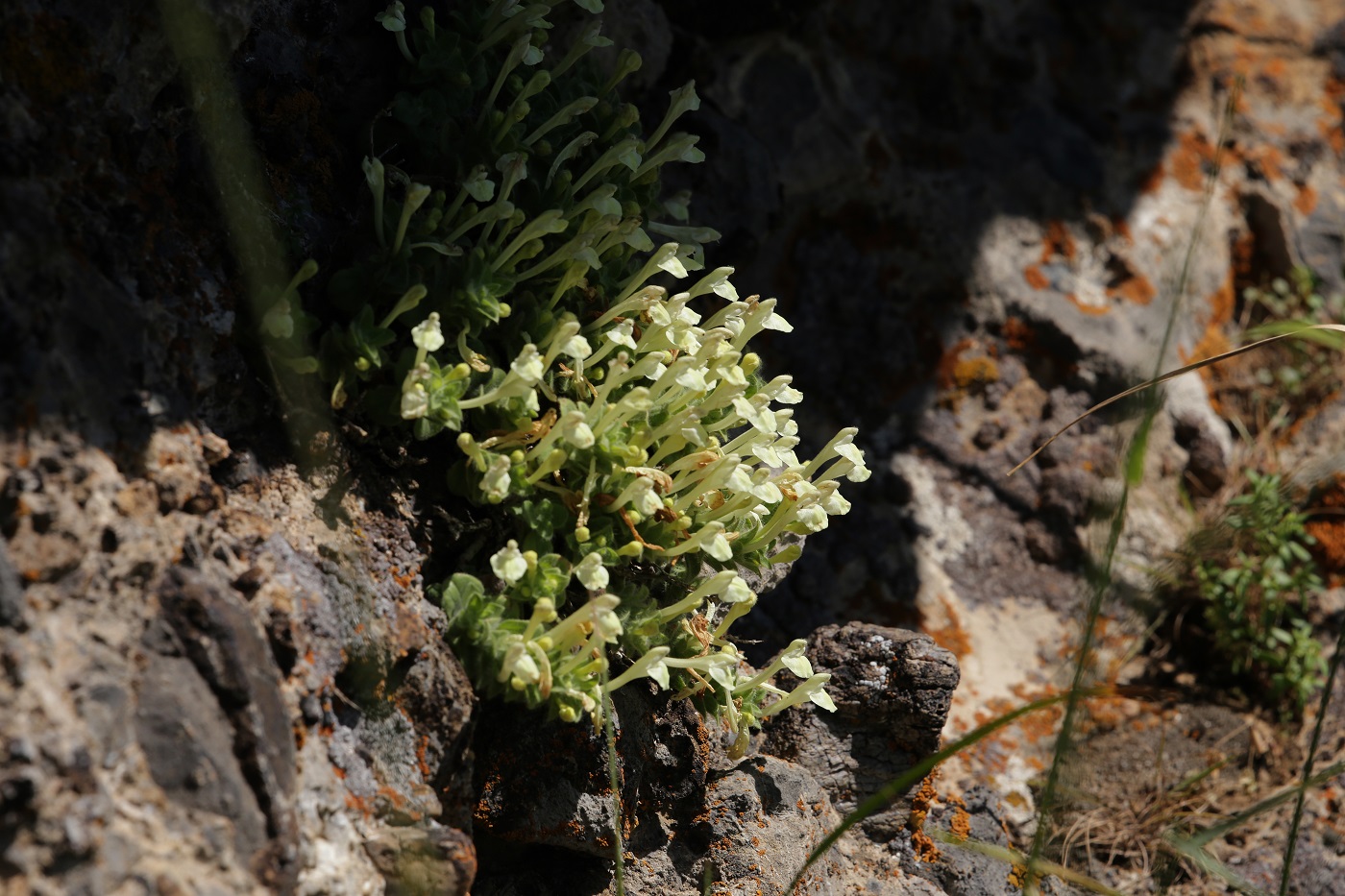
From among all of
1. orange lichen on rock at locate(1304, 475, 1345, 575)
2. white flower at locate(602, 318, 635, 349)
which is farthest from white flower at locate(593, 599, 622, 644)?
orange lichen on rock at locate(1304, 475, 1345, 575)

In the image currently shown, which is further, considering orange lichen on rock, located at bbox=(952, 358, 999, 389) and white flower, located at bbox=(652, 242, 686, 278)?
orange lichen on rock, located at bbox=(952, 358, 999, 389)

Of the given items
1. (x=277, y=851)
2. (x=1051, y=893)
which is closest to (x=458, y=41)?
(x=277, y=851)

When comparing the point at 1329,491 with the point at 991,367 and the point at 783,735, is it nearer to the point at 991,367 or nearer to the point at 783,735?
the point at 991,367

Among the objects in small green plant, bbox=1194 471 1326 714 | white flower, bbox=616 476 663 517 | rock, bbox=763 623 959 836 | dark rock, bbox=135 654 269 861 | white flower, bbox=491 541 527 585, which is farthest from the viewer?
small green plant, bbox=1194 471 1326 714

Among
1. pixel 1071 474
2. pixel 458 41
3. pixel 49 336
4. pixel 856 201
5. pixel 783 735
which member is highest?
pixel 856 201

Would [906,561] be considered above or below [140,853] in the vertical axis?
above

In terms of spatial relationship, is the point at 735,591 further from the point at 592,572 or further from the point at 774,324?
the point at 774,324

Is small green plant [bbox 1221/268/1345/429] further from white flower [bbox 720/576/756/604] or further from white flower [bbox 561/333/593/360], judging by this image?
white flower [bbox 561/333/593/360]
